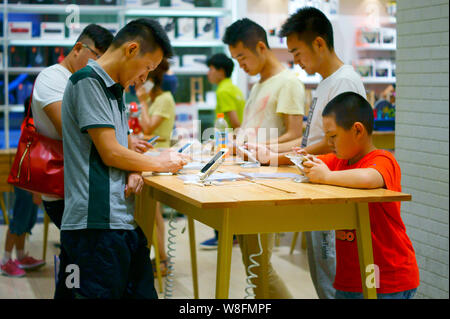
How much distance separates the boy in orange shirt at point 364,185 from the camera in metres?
2.23

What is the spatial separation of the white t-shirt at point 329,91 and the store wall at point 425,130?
2.68 ft

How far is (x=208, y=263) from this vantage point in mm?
4891

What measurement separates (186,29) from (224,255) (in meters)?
5.35

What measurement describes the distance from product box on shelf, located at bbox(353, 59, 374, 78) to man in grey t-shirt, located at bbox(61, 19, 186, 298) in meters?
5.99

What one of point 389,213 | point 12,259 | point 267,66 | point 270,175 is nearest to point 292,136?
point 267,66

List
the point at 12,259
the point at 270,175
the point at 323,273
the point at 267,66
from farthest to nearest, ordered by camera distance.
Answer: the point at 12,259
the point at 267,66
the point at 323,273
the point at 270,175

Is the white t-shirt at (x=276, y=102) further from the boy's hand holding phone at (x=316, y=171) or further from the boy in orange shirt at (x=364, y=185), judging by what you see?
the boy's hand holding phone at (x=316, y=171)

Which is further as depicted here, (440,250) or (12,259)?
(12,259)

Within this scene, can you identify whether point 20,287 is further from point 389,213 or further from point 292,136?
point 389,213

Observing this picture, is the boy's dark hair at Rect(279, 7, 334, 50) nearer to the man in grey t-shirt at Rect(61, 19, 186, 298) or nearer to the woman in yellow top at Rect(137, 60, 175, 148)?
the man in grey t-shirt at Rect(61, 19, 186, 298)

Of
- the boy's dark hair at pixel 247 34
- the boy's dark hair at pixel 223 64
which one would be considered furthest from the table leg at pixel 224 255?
the boy's dark hair at pixel 223 64

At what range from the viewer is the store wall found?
134 inches

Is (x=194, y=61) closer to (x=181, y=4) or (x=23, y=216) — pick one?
(x=181, y=4)
